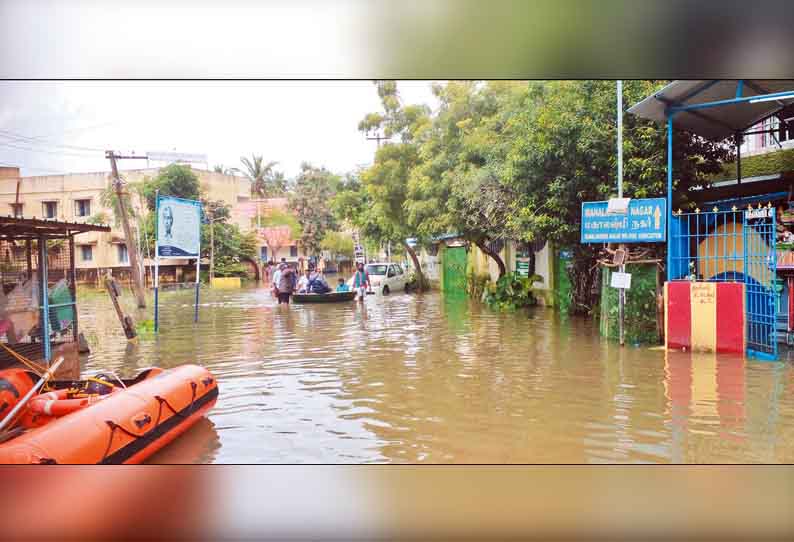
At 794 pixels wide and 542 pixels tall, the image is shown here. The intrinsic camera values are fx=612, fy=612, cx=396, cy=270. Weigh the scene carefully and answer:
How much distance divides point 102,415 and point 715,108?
18.0 ft

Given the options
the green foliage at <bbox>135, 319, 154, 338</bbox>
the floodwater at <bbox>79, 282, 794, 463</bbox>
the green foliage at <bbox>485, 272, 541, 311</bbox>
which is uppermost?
the green foliage at <bbox>485, 272, 541, 311</bbox>

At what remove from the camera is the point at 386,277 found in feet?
34.0

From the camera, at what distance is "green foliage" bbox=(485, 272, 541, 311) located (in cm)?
897

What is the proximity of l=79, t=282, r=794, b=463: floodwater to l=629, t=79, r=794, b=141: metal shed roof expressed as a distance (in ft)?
7.04

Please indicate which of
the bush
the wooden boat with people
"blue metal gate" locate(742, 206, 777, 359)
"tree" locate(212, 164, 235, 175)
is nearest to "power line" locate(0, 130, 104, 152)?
"tree" locate(212, 164, 235, 175)

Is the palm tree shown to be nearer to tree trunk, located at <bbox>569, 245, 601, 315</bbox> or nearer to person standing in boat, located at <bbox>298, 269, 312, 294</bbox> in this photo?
person standing in boat, located at <bbox>298, 269, 312, 294</bbox>

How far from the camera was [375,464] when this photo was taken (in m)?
3.23

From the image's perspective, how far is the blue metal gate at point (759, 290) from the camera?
16.5 ft

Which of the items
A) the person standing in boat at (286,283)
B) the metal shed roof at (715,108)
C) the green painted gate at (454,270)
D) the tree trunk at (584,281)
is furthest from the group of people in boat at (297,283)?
the metal shed roof at (715,108)

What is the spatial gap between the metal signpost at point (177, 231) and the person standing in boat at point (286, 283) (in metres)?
1.00

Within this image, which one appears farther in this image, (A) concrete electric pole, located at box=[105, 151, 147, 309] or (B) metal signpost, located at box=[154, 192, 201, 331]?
(B) metal signpost, located at box=[154, 192, 201, 331]

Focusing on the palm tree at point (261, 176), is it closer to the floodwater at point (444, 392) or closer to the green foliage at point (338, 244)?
the green foliage at point (338, 244)

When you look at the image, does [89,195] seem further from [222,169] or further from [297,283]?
[297,283]

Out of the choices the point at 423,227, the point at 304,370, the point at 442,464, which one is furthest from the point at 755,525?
the point at 423,227
